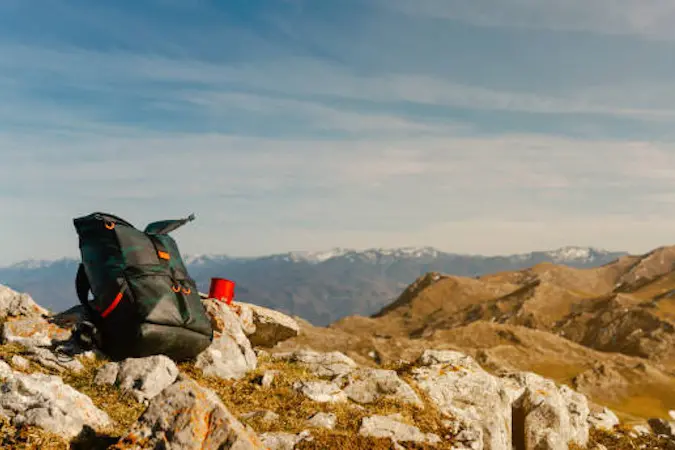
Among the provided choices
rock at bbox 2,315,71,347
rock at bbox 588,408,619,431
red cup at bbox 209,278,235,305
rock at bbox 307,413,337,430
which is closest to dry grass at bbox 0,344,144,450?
rock at bbox 2,315,71,347

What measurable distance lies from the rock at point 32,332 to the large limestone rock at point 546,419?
11.5 metres

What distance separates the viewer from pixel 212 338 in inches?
461

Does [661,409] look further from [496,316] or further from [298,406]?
[496,316]

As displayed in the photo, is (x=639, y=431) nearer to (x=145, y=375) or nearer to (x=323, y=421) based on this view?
(x=323, y=421)

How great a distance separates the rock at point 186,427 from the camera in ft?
20.2

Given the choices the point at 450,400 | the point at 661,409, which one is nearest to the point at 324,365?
the point at 450,400

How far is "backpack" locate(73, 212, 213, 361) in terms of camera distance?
1033 centimetres

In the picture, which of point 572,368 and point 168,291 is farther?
A: point 572,368

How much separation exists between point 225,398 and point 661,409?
5133cm

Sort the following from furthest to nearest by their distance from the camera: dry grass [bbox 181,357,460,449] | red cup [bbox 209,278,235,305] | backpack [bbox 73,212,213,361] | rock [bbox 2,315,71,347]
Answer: red cup [bbox 209,278,235,305]
rock [bbox 2,315,71,347]
backpack [bbox 73,212,213,361]
dry grass [bbox 181,357,460,449]

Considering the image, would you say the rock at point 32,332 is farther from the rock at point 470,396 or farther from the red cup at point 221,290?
the rock at point 470,396

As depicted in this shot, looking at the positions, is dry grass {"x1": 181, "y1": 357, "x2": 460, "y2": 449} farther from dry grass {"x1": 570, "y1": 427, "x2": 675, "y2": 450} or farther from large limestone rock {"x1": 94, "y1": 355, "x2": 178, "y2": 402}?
dry grass {"x1": 570, "y1": 427, "x2": 675, "y2": 450}

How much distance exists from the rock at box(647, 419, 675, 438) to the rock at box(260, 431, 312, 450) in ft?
50.4

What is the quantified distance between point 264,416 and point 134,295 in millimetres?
3555
